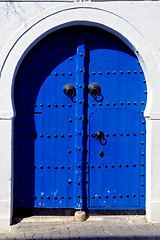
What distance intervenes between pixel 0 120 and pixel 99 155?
1.44 metres

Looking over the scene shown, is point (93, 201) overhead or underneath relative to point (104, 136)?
underneath

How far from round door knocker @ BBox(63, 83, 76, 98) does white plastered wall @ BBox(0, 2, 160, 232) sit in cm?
72

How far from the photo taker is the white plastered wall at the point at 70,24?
5.04 meters

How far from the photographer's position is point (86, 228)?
5035 mm

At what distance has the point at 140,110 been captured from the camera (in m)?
5.40

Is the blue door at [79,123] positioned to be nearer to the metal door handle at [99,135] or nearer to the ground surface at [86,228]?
the metal door handle at [99,135]

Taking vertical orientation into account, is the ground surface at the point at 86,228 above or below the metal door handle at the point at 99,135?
below

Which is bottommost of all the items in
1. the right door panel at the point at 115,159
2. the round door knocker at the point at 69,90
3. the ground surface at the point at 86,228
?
the ground surface at the point at 86,228

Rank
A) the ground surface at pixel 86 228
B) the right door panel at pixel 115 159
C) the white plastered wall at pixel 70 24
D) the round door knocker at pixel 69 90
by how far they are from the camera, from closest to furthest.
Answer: the ground surface at pixel 86 228
the white plastered wall at pixel 70 24
the round door knocker at pixel 69 90
the right door panel at pixel 115 159

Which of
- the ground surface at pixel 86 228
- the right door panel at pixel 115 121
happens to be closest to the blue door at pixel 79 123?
Answer: the right door panel at pixel 115 121

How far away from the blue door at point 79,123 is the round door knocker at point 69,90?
18 millimetres

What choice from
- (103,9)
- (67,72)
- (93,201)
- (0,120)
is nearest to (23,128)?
(0,120)

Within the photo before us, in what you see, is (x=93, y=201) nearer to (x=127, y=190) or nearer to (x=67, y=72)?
(x=127, y=190)

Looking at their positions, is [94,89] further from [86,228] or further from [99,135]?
[86,228]
